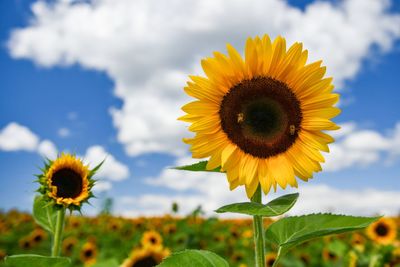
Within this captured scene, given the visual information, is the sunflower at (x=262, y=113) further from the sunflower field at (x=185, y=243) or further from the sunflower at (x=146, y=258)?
the sunflower field at (x=185, y=243)

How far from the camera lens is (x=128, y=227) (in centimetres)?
1137

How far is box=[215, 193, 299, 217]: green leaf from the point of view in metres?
1.90

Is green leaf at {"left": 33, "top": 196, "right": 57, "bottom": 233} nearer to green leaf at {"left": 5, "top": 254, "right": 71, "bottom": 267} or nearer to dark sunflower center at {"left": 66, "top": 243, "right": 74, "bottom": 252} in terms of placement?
green leaf at {"left": 5, "top": 254, "right": 71, "bottom": 267}

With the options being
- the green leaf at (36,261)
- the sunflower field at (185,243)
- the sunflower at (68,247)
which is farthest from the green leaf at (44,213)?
the sunflower at (68,247)

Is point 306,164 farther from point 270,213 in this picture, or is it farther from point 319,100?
point 270,213

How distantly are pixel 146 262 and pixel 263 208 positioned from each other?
246cm

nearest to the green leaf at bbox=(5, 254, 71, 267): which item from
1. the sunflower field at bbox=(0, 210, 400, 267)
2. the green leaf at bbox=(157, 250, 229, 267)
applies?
the green leaf at bbox=(157, 250, 229, 267)

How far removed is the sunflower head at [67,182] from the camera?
3.20 m

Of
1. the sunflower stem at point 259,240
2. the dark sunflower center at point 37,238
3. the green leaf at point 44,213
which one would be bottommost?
the sunflower stem at point 259,240

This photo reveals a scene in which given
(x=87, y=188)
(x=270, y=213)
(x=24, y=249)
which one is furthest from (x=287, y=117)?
(x=24, y=249)

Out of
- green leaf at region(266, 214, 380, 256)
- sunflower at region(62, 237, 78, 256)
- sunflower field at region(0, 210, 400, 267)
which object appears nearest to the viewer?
green leaf at region(266, 214, 380, 256)

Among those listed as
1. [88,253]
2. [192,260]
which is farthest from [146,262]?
[88,253]

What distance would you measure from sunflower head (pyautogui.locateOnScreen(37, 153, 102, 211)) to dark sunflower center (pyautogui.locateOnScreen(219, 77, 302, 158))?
1.30m

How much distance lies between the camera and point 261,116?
2592mm
